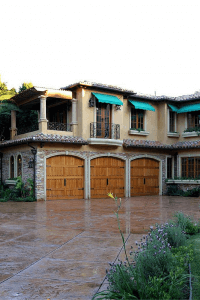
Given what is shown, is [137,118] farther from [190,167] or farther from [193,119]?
[190,167]

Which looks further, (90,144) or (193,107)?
(193,107)

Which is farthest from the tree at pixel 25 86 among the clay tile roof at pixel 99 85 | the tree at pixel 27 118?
the clay tile roof at pixel 99 85

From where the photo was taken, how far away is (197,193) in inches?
774

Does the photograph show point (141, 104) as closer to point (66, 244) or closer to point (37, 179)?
point (37, 179)

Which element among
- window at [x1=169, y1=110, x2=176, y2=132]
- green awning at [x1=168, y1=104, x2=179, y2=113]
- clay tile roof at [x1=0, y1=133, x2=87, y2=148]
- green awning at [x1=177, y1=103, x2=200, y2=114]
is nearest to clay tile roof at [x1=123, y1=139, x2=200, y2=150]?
window at [x1=169, y1=110, x2=176, y2=132]

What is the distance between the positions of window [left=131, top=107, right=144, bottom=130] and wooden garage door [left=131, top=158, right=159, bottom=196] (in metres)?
2.13

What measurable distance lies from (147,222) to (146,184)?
10.6 m

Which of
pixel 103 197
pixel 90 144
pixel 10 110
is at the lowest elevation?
pixel 103 197

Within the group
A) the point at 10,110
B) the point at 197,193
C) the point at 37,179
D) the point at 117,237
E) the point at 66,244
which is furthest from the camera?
the point at 10,110

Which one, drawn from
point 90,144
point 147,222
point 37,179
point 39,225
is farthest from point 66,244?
point 90,144

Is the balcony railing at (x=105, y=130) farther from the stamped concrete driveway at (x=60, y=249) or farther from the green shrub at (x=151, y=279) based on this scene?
the green shrub at (x=151, y=279)

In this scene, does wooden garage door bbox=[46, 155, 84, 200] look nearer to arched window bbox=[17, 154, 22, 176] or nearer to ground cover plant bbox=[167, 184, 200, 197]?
arched window bbox=[17, 154, 22, 176]

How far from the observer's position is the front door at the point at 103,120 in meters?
18.9

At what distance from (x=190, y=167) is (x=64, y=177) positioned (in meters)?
8.20
